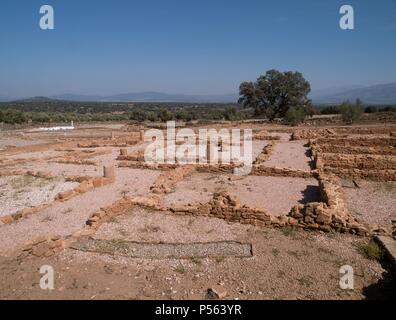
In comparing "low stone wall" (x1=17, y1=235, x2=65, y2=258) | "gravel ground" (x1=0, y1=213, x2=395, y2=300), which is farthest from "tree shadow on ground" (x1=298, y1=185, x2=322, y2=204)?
"low stone wall" (x1=17, y1=235, x2=65, y2=258)

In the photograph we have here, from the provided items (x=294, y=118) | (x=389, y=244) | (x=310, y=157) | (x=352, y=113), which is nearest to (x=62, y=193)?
(x=389, y=244)

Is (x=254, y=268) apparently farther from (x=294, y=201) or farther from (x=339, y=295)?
(x=294, y=201)

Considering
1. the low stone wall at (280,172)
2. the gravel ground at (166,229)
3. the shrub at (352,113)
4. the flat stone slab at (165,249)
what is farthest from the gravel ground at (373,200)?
the shrub at (352,113)

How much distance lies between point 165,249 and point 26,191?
28.8ft

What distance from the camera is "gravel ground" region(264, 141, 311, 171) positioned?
17311 millimetres

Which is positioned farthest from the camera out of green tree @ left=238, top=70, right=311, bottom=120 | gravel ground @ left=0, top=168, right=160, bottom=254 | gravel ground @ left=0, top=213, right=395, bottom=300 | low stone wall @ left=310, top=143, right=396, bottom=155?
green tree @ left=238, top=70, right=311, bottom=120

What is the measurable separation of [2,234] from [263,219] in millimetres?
7053

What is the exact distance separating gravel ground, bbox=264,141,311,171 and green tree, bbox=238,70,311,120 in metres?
27.0

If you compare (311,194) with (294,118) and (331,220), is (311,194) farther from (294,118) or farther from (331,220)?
(294,118)

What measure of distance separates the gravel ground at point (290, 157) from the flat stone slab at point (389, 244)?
816 centimetres

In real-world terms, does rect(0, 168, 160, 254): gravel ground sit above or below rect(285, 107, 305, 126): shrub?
below

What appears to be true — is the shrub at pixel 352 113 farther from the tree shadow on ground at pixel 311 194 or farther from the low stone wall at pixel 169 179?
the tree shadow on ground at pixel 311 194

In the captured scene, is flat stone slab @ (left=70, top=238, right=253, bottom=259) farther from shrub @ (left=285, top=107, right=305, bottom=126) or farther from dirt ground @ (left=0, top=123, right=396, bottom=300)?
shrub @ (left=285, top=107, right=305, bottom=126)

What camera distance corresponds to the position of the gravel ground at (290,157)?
56.8ft
